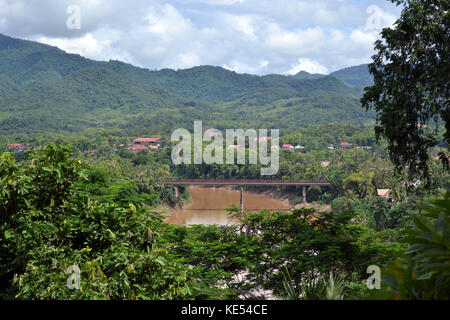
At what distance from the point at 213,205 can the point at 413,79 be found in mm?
34236

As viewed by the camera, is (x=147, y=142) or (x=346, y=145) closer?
(x=346, y=145)

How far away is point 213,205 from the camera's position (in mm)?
40125

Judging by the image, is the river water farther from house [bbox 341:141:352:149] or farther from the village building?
house [bbox 341:141:352:149]

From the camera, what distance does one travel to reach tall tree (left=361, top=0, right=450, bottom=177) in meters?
6.29

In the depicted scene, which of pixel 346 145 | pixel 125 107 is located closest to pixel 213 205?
pixel 346 145

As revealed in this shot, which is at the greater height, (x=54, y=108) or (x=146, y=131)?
(x=54, y=108)

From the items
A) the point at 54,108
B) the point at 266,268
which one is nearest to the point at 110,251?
the point at 266,268

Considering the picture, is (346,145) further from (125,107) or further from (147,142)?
(125,107)

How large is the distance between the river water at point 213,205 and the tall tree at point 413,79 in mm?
24081

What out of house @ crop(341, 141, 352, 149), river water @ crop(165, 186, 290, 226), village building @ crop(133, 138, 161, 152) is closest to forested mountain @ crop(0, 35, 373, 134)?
village building @ crop(133, 138, 161, 152)

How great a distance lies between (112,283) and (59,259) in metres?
0.52
